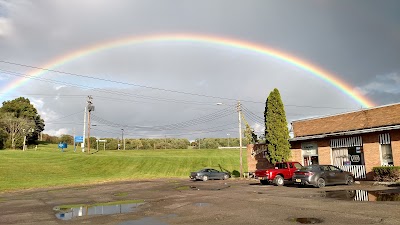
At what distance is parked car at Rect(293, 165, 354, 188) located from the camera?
21.1m

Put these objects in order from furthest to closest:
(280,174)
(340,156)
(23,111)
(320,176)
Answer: (23,111) < (340,156) < (280,174) < (320,176)

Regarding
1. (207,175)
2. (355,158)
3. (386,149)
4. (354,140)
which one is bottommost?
(207,175)

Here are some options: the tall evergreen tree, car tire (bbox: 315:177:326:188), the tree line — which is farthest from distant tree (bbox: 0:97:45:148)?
car tire (bbox: 315:177:326:188)

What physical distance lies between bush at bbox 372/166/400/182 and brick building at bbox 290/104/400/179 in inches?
56.6

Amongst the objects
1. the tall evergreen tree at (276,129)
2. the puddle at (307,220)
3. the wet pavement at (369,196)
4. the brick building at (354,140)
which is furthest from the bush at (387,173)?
the puddle at (307,220)

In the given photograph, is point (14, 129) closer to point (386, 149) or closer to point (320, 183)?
point (320, 183)

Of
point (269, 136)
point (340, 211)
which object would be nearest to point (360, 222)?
point (340, 211)

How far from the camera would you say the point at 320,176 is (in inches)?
838

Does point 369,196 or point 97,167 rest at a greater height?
point 369,196

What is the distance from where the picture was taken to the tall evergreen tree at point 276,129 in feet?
113

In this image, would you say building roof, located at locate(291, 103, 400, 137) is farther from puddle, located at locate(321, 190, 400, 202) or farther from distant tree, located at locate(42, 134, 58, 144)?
distant tree, located at locate(42, 134, 58, 144)

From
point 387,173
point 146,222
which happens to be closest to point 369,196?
point 387,173

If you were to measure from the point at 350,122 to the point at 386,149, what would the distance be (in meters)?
4.57

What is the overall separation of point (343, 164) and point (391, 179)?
623cm
